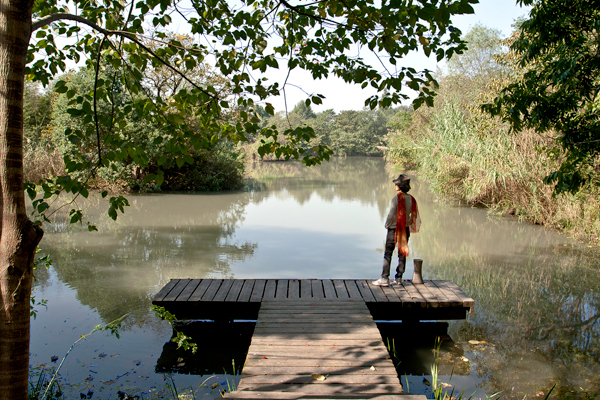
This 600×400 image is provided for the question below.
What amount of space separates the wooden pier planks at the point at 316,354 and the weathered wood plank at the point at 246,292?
0.99 ft

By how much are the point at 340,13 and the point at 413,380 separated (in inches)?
145

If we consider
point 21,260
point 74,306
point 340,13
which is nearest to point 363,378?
point 21,260

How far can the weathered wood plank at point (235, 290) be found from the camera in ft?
18.2

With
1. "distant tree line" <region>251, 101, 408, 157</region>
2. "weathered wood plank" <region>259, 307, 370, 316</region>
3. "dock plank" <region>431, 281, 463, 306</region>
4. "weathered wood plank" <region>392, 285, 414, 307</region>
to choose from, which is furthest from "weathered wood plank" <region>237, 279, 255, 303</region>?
"distant tree line" <region>251, 101, 408, 157</region>

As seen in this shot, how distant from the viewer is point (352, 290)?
5973 mm

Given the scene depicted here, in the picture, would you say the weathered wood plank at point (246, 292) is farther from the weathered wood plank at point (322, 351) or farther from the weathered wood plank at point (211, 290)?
the weathered wood plank at point (322, 351)

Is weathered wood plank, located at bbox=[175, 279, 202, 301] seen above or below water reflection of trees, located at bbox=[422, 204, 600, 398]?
above

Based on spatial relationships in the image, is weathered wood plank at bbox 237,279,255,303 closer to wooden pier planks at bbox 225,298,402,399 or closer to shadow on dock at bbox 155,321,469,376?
wooden pier planks at bbox 225,298,402,399

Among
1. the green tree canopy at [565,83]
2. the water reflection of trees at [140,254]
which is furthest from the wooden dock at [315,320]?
the green tree canopy at [565,83]

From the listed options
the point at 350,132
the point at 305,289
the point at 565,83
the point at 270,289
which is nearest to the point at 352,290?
the point at 305,289

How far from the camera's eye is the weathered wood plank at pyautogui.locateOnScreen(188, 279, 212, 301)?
5.50 m

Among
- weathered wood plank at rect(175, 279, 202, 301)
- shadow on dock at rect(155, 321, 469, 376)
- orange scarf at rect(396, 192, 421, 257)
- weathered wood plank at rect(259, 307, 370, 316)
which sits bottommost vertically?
shadow on dock at rect(155, 321, 469, 376)

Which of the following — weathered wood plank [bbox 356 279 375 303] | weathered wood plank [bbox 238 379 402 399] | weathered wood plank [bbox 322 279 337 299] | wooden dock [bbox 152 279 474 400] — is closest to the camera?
weathered wood plank [bbox 238 379 402 399]

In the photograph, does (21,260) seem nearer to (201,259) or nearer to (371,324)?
(371,324)
